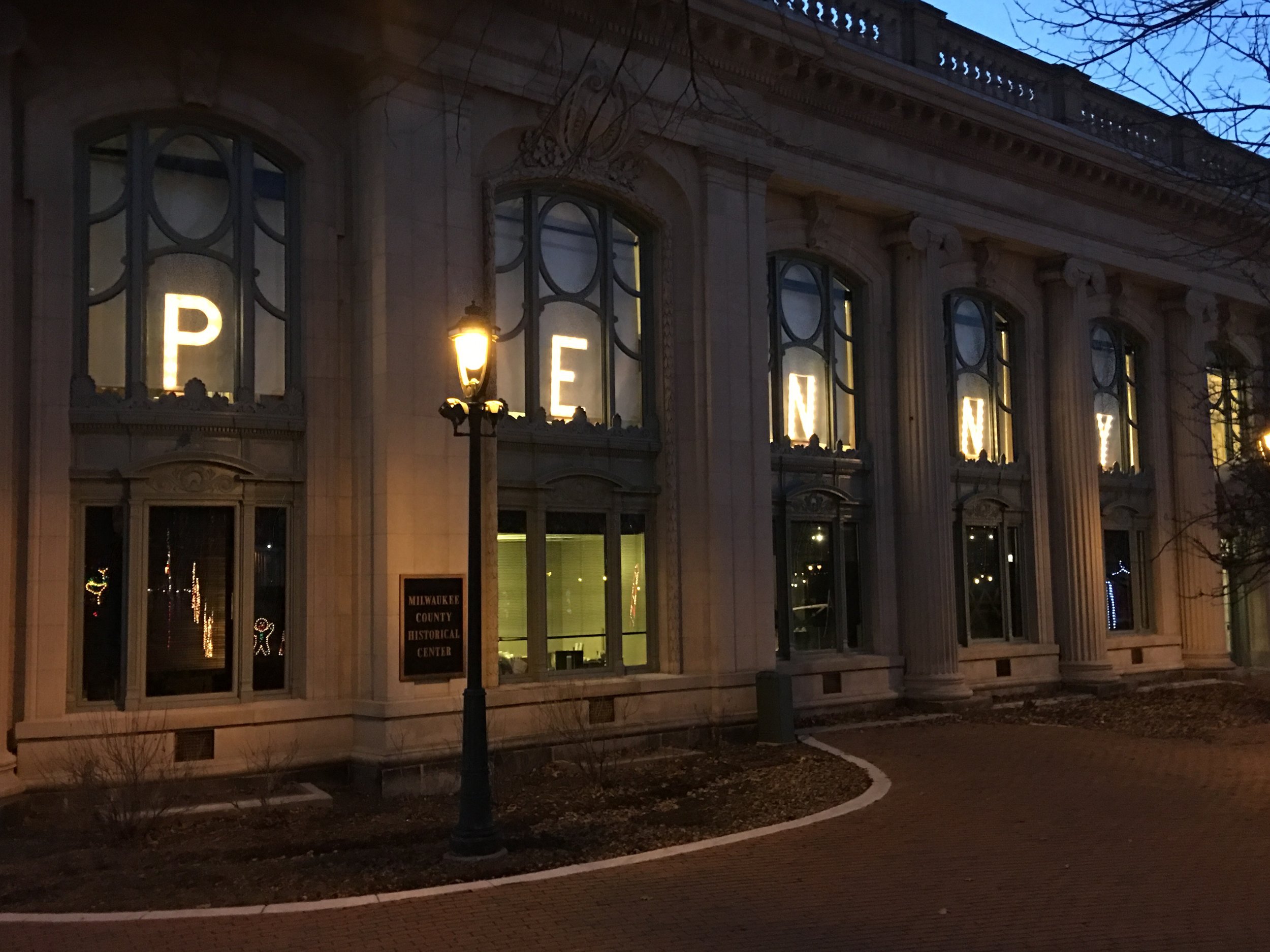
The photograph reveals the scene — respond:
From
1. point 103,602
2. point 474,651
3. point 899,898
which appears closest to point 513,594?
point 103,602

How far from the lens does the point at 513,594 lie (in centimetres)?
1684

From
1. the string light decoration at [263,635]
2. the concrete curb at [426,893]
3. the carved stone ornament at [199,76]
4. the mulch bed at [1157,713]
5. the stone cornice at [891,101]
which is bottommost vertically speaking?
the concrete curb at [426,893]

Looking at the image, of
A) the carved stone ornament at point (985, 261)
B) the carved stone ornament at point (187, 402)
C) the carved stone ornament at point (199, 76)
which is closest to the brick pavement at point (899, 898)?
the carved stone ornament at point (187, 402)

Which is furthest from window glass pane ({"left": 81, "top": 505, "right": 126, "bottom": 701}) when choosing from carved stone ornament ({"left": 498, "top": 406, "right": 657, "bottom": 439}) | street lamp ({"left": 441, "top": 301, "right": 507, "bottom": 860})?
street lamp ({"left": 441, "top": 301, "right": 507, "bottom": 860})

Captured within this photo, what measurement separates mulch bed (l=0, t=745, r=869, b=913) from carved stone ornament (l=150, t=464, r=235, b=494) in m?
3.76

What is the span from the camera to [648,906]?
9391mm

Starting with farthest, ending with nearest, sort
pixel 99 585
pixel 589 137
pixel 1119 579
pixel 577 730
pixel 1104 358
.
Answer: pixel 1104 358
pixel 1119 579
pixel 589 137
pixel 577 730
pixel 99 585

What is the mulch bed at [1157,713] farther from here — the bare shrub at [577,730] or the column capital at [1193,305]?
the column capital at [1193,305]

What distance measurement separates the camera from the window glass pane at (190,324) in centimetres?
1472

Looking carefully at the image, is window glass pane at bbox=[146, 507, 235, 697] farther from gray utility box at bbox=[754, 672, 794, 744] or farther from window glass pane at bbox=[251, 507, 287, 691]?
gray utility box at bbox=[754, 672, 794, 744]

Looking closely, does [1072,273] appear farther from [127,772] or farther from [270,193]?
[127,772]

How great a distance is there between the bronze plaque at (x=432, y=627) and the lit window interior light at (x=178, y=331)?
378 cm

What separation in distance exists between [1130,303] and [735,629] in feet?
48.6

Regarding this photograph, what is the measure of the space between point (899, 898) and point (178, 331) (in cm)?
1057
